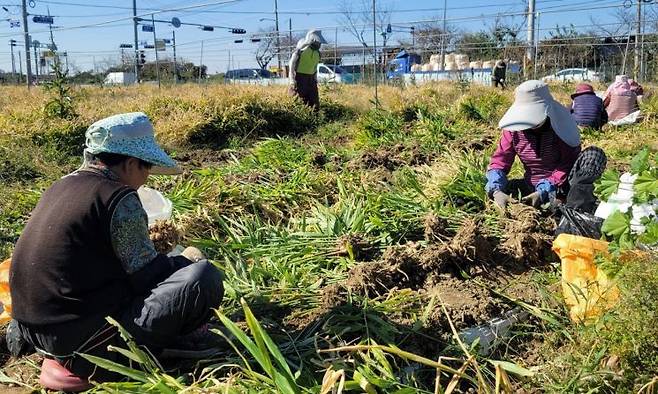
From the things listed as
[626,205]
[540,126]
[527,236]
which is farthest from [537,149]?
[626,205]

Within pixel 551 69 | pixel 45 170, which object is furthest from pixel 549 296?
pixel 551 69


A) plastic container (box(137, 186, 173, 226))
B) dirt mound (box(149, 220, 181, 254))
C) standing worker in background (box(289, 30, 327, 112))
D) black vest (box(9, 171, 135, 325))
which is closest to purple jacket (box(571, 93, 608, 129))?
standing worker in background (box(289, 30, 327, 112))

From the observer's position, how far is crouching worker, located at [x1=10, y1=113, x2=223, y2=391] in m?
2.04

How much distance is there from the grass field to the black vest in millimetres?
302

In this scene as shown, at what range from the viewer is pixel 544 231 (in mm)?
3402

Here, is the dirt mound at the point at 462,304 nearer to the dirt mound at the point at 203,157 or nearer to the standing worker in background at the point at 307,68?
the dirt mound at the point at 203,157

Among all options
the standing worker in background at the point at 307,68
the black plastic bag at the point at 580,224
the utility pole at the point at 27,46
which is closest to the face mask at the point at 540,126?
the black plastic bag at the point at 580,224

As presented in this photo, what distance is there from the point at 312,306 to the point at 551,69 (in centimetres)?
1380

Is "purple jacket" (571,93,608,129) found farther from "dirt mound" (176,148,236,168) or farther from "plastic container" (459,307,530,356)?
"plastic container" (459,307,530,356)

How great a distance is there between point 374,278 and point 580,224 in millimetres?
1042

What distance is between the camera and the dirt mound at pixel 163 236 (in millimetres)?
3492

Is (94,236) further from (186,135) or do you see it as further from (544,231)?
(186,135)

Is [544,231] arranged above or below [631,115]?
below

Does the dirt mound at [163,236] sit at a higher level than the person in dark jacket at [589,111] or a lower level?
lower
